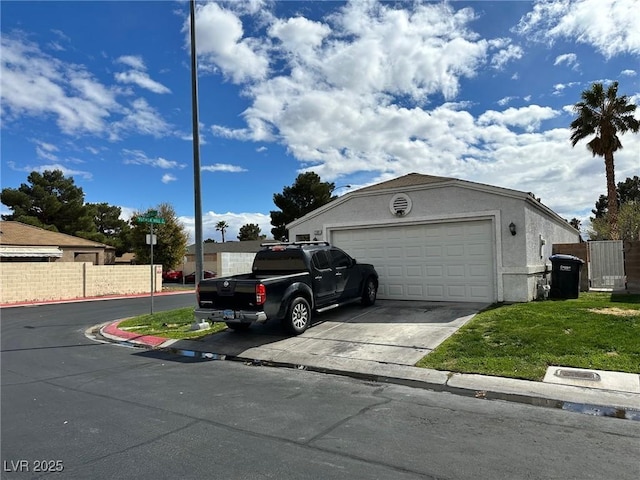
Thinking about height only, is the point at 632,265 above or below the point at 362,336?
above

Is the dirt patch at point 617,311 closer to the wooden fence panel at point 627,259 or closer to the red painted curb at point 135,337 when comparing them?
the wooden fence panel at point 627,259

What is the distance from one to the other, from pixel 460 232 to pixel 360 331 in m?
A: 4.67

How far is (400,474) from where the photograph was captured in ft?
11.7

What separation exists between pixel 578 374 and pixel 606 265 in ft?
33.1

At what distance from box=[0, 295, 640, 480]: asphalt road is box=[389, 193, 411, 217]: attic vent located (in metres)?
7.18

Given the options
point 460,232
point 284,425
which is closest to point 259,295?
point 284,425

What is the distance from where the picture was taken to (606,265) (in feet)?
47.0

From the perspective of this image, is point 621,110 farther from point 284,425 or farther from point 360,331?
point 284,425

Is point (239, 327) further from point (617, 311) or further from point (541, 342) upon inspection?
point (617, 311)

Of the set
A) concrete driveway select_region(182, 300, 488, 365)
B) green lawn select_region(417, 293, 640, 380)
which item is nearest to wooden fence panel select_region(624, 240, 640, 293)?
green lawn select_region(417, 293, 640, 380)

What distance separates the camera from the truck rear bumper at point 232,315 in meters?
8.65

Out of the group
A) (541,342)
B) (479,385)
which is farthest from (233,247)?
(479,385)

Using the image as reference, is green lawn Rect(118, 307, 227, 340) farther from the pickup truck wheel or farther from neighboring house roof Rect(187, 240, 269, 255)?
neighboring house roof Rect(187, 240, 269, 255)

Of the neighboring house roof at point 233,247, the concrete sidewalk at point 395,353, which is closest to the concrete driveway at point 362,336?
the concrete sidewalk at point 395,353
